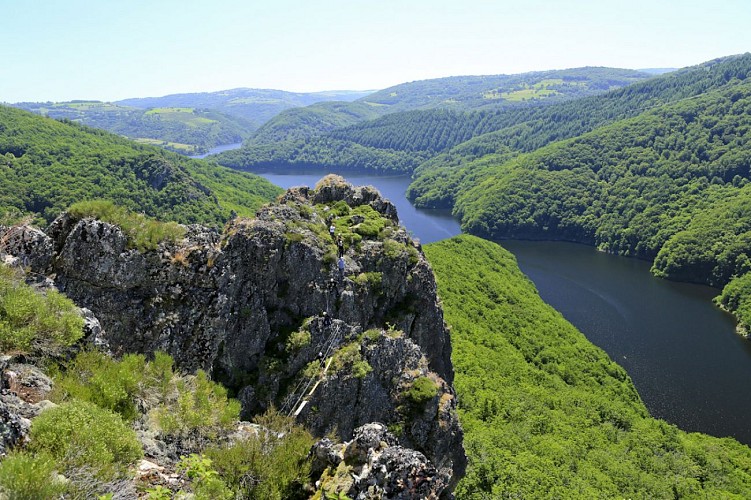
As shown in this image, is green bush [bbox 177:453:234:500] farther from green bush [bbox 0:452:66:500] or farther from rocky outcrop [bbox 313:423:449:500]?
rocky outcrop [bbox 313:423:449:500]

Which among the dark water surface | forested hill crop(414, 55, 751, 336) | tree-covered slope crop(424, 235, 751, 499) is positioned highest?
forested hill crop(414, 55, 751, 336)

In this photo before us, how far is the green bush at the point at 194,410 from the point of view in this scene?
1177 centimetres

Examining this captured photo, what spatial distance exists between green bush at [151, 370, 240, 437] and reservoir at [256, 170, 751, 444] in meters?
65.1

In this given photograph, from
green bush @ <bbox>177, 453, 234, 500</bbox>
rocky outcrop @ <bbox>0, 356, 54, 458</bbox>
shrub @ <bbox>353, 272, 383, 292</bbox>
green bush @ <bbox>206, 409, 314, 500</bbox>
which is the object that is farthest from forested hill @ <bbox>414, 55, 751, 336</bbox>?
rocky outcrop @ <bbox>0, 356, 54, 458</bbox>

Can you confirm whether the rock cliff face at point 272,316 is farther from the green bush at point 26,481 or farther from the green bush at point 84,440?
the green bush at point 26,481

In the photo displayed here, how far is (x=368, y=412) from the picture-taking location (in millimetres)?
18812

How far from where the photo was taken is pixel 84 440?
346 inches

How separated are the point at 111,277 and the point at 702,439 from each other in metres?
61.3

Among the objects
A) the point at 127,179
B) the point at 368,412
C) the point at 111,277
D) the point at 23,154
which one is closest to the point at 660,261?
the point at 368,412

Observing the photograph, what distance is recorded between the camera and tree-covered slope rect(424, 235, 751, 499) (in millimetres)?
36125

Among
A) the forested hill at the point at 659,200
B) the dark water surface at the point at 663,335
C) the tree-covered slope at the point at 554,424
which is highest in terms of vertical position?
the forested hill at the point at 659,200

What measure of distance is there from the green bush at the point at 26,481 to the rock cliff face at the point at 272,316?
9790 mm

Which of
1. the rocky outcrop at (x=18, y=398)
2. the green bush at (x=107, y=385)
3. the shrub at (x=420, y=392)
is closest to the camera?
the rocky outcrop at (x=18, y=398)

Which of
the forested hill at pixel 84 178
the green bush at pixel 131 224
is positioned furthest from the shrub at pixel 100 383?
the forested hill at pixel 84 178
